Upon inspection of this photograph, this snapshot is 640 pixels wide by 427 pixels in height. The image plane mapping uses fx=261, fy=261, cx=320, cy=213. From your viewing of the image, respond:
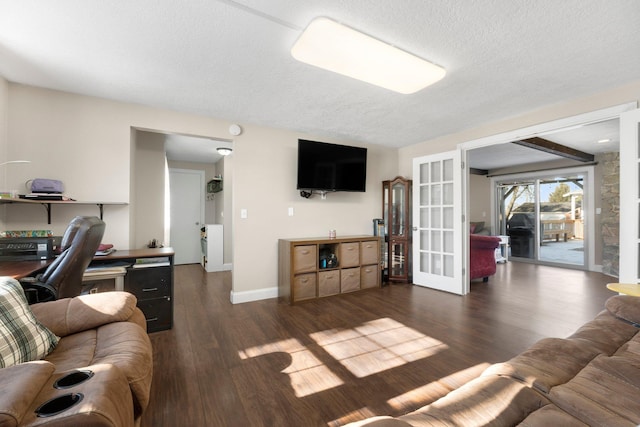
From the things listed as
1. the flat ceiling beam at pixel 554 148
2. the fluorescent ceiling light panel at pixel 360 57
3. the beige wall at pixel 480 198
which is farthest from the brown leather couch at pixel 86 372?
the beige wall at pixel 480 198

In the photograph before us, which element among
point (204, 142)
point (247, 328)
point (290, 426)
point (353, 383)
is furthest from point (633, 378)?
point (204, 142)

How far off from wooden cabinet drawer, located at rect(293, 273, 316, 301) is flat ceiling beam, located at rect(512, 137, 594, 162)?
370 centimetres

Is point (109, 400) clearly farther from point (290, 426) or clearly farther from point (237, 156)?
point (237, 156)

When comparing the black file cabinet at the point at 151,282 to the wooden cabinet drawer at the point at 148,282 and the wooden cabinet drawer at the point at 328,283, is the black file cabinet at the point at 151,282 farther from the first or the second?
the wooden cabinet drawer at the point at 328,283

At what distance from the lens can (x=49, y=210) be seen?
247 centimetres

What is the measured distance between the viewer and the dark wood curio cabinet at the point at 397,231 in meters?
4.38

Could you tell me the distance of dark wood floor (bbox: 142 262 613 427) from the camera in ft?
5.00

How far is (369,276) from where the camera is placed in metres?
3.96

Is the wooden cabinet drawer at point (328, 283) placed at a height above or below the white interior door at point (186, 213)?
below

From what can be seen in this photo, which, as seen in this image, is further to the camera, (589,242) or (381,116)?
(589,242)

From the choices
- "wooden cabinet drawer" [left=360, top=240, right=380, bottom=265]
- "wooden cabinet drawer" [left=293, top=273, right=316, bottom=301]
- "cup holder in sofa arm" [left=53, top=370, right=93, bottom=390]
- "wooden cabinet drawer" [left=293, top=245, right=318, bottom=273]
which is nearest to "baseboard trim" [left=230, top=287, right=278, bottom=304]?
"wooden cabinet drawer" [left=293, top=273, right=316, bottom=301]

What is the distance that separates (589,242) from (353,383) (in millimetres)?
6494

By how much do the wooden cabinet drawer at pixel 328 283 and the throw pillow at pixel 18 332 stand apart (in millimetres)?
2567

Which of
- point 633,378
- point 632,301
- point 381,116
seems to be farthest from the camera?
point 381,116
